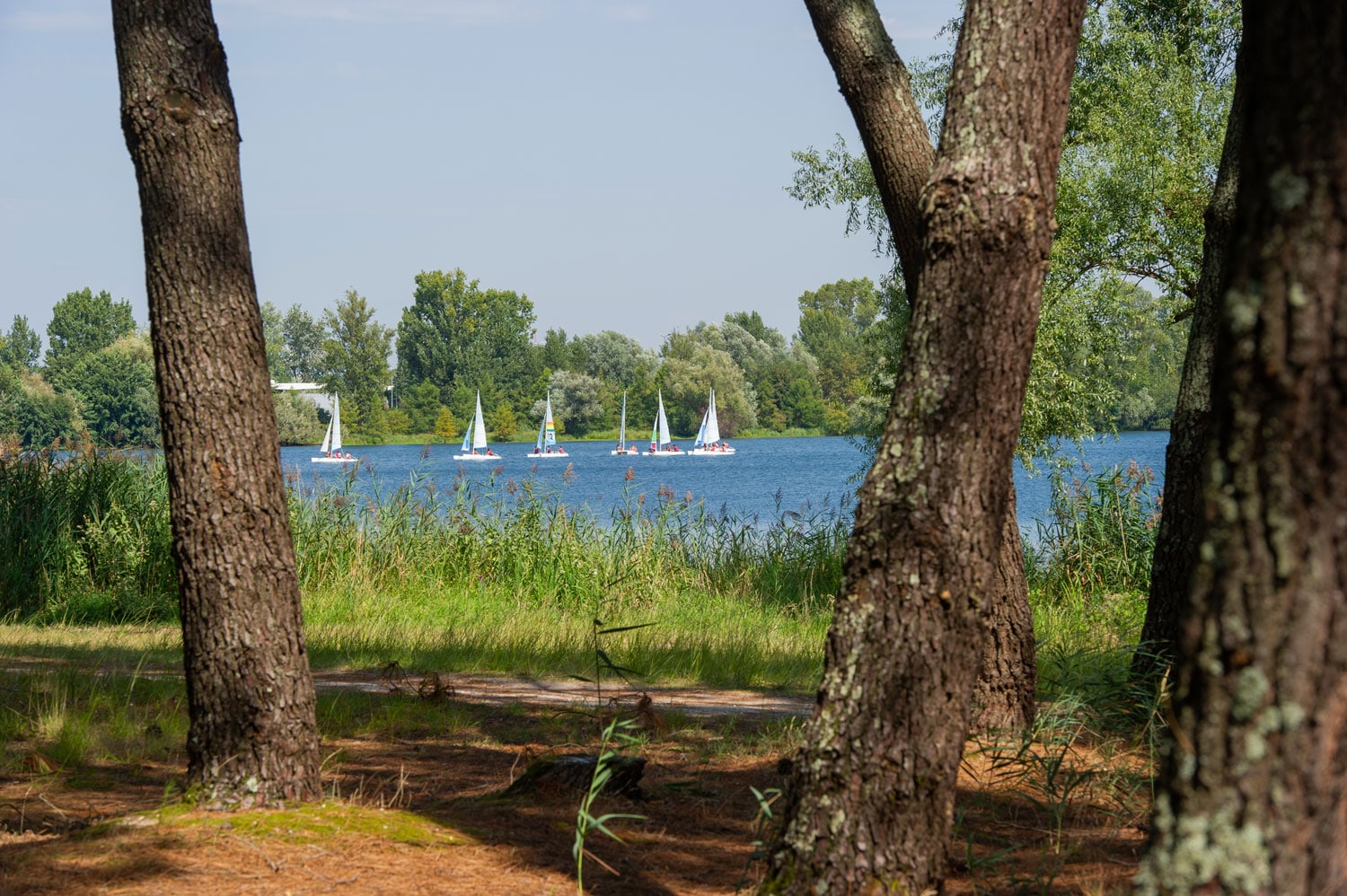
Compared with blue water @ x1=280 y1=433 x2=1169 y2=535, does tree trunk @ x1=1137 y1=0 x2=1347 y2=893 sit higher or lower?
higher

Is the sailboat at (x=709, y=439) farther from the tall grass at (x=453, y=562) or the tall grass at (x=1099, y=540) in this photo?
the tall grass at (x=1099, y=540)

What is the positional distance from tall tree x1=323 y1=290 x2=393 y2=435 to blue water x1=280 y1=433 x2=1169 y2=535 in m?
6.55

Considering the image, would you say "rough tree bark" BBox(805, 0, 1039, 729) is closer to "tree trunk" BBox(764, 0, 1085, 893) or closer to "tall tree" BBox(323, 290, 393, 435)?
"tree trunk" BBox(764, 0, 1085, 893)

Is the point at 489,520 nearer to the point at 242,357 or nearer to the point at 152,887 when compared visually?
the point at 242,357

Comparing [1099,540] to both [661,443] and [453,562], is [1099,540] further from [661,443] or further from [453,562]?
[661,443]

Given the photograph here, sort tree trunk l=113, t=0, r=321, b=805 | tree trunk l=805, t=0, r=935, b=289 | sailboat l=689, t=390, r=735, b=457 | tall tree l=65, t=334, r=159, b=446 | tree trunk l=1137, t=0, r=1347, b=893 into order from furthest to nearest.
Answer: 1. sailboat l=689, t=390, r=735, b=457
2. tall tree l=65, t=334, r=159, b=446
3. tree trunk l=805, t=0, r=935, b=289
4. tree trunk l=113, t=0, r=321, b=805
5. tree trunk l=1137, t=0, r=1347, b=893

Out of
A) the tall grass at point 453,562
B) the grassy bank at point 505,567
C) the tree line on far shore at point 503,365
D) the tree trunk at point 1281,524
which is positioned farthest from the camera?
the tree line on far shore at point 503,365

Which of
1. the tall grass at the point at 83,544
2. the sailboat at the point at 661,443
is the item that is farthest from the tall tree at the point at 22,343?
the tall grass at the point at 83,544

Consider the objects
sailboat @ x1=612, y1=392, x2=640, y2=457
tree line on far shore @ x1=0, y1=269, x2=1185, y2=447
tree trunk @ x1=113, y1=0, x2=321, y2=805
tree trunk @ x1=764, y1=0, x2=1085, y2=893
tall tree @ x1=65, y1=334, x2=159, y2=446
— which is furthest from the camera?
tree line on far shore @ x1=0, y1=269, x2=1185, y2=447

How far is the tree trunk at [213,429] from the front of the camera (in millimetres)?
3514

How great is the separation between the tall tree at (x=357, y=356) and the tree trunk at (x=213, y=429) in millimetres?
93198

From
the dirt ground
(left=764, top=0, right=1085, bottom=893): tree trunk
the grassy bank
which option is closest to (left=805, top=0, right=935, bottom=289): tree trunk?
(left=764, top=0, right=1085, bottom=893): tree trunk

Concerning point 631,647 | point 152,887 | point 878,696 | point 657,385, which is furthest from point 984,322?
point 657,385

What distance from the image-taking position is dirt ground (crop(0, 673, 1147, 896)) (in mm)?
2990
